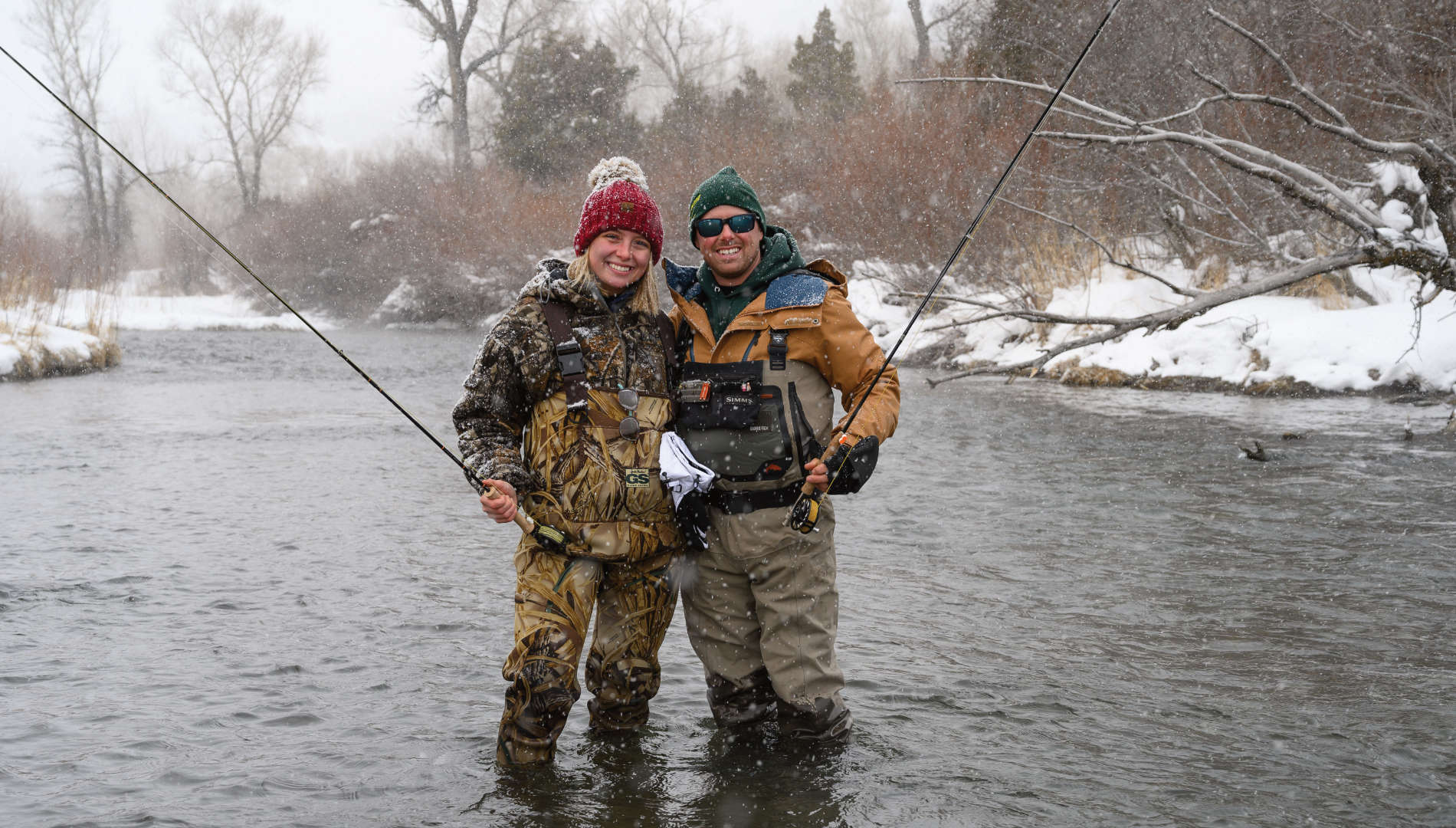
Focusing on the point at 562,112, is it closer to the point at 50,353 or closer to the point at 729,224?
the point at 50,353

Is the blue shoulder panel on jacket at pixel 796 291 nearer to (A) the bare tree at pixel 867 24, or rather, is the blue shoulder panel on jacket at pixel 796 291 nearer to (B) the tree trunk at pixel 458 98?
(B) the tree trunk at pixel 458 98

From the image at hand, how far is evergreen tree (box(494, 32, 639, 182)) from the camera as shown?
35.0 metres

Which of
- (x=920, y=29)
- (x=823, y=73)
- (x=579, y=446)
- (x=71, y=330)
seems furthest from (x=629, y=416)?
(x=823, y=73)

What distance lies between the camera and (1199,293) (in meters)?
8.24

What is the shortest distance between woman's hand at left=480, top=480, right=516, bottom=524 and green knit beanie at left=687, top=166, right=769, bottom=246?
0.89 m

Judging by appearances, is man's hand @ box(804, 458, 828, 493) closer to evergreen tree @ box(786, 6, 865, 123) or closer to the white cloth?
the white cloth

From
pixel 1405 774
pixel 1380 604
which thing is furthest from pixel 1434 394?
pixel 1405 774

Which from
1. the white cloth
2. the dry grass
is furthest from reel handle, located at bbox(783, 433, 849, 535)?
the dry grass

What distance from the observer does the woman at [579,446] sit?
3281mm

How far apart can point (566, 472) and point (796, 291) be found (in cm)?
82

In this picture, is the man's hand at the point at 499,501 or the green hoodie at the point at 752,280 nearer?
the man's hand at the point at 499,501

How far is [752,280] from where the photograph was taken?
344 cm

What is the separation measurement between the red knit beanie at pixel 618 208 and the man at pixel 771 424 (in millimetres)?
134

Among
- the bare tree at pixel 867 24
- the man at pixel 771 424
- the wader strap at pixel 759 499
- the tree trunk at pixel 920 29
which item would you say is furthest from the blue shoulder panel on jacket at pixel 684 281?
the bare tree at pixel 867 24
